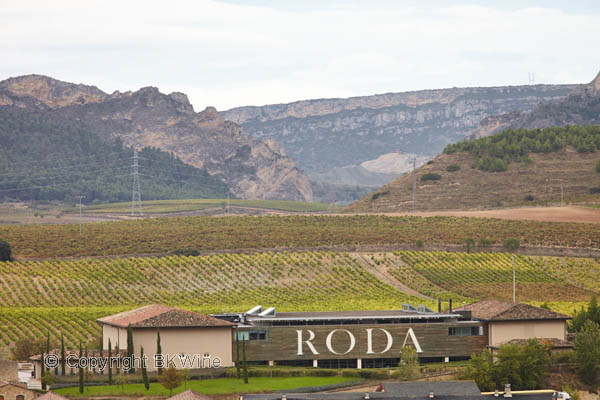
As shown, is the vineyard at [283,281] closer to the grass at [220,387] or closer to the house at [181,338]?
the house at [181,338]

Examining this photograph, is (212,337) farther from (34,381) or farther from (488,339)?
(488,339)

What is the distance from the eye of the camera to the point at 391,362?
8156 cm

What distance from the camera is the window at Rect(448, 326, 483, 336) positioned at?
3248 inches

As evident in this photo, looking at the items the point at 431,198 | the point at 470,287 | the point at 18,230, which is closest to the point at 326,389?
the point at 470,287

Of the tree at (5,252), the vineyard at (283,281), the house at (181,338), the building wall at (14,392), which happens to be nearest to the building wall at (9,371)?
the building wall at (14,392)

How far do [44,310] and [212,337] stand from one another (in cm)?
2893

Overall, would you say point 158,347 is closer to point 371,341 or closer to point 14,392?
point 14,392

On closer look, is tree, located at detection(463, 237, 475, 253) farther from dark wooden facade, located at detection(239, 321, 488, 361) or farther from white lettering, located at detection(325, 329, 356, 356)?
white lettering, located at detection(325, 329, 356, 356)

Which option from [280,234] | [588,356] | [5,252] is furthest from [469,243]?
[588,356]

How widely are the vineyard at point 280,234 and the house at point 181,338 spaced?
61.2 m

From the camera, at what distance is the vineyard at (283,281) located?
364 ft

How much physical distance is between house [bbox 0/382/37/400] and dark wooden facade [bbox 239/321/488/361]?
1724 cm

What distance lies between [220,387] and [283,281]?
53.7 m

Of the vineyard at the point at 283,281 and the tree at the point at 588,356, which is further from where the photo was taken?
the vineyard at the point at 283,281
